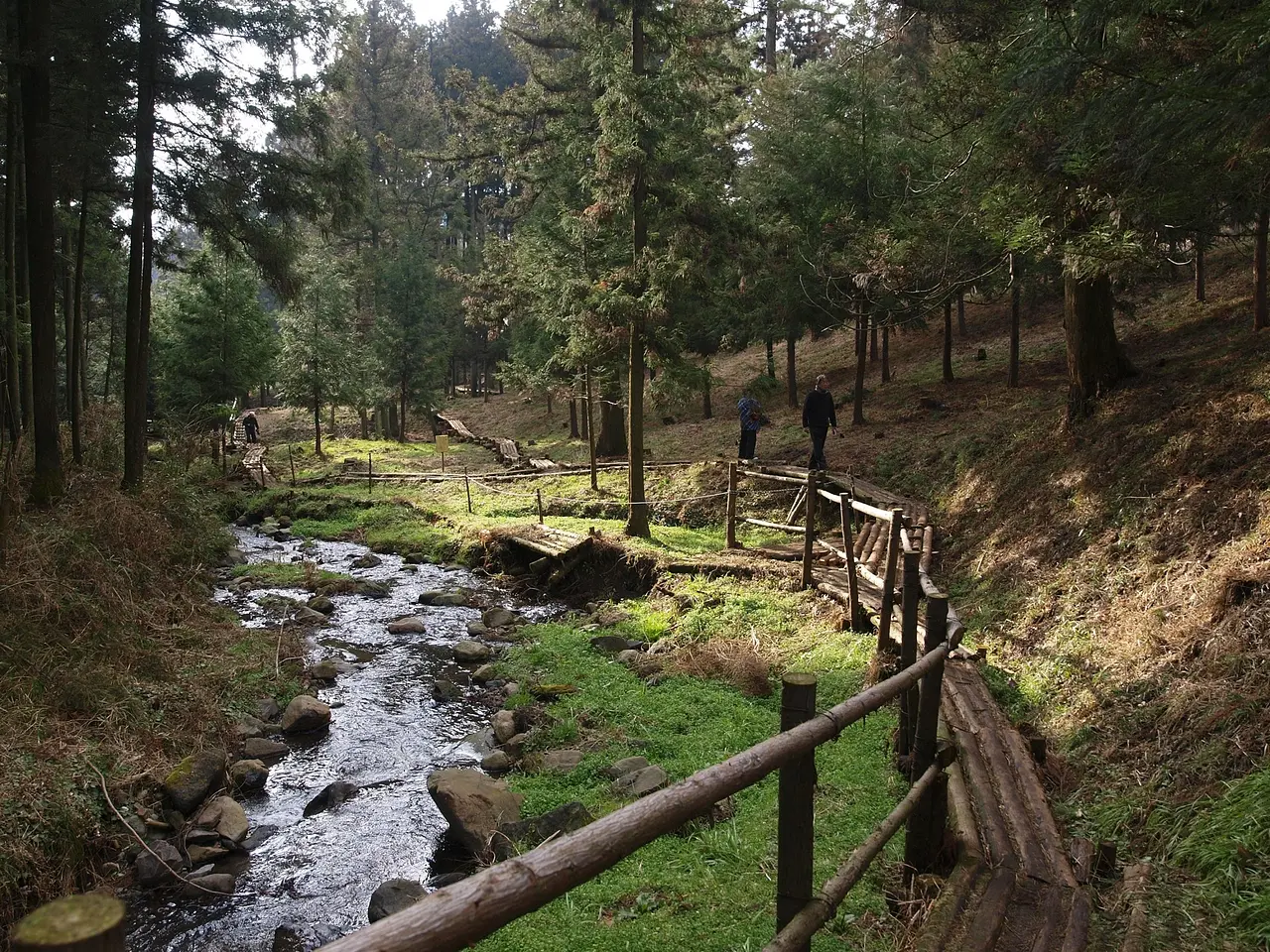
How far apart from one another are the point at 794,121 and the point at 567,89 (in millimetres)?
6321

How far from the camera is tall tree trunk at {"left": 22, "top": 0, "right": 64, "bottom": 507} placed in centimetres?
1198

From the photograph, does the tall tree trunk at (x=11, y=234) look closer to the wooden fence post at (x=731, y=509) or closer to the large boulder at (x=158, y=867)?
the large boulder at (x=158, y=867)

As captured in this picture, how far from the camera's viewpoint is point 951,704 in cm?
641

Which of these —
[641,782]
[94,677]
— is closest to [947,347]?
[641,782]

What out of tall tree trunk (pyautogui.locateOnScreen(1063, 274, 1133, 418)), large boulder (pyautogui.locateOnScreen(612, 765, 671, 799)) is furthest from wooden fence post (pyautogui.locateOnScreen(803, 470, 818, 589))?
large boulder (pyautogui.locateOnScreen(612, 765, 671, 799))

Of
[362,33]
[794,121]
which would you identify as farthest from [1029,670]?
[362,33]

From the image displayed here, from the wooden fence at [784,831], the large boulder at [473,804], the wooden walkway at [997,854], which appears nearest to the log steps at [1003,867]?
the wooden walkway at [997,854]

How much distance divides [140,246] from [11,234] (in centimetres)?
271

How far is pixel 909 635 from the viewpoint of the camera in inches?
221

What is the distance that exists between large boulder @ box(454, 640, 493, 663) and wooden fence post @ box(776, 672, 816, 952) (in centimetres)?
848

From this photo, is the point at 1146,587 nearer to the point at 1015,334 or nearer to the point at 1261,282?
the point at 1261,282

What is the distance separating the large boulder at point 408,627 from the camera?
1220 cm

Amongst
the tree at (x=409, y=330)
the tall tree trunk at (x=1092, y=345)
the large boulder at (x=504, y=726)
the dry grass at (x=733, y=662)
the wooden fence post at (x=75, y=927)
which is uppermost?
the tree at (x=409, y=330)

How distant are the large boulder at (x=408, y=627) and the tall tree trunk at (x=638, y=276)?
4.49 metres
